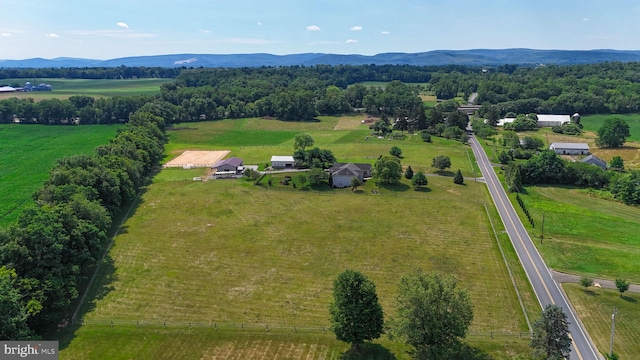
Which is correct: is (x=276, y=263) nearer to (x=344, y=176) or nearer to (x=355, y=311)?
(x=355, y=311)

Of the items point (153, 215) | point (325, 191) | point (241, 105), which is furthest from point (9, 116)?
point (325, 191)

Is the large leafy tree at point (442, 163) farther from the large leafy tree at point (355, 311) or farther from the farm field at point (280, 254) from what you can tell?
the large leafy tree at point (355, 311)

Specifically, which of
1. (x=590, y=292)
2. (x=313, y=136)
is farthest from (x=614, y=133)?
(x=313, y=136)

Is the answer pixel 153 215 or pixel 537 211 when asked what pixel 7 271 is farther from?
pixel 537 211

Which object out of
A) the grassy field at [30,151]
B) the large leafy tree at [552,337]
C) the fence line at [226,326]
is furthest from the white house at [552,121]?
the grassy field at [30,151]

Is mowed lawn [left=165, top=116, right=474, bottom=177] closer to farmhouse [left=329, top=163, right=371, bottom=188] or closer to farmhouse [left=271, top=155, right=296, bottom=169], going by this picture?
farmhouse [left=271, top=155, right=296, bottom=169]

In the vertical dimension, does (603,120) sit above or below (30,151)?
below
